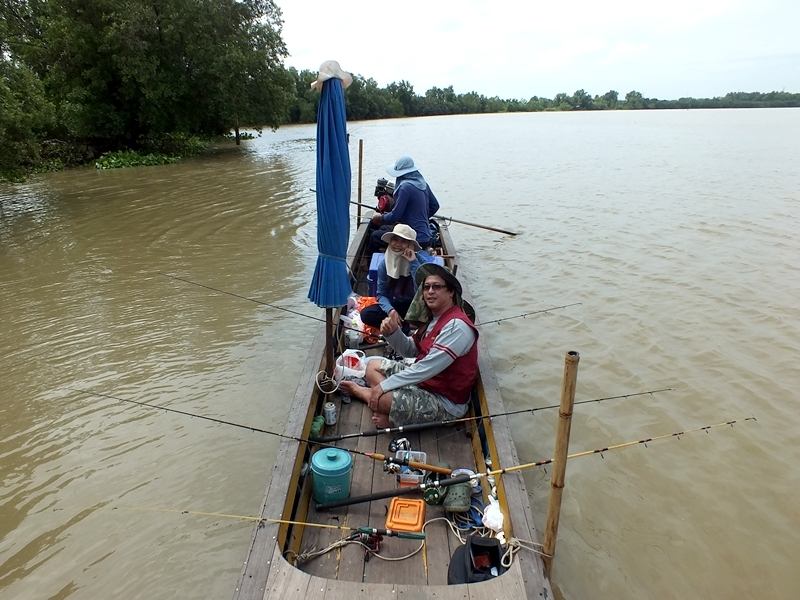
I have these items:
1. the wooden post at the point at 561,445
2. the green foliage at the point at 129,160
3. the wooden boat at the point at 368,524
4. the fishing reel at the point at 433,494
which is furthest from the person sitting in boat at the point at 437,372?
the green foliage at the point at 129,160

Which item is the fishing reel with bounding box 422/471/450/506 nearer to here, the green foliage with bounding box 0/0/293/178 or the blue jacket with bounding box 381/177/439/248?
the blue jacket with bounding box 381/177/439/248

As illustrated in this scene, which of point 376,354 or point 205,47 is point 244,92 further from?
point 376,354

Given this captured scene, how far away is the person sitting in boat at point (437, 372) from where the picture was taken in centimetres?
408

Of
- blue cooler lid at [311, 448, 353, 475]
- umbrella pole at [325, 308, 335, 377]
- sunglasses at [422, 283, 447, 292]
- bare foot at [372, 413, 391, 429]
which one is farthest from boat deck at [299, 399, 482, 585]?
sunglasses at [422, 283, 447, 292]

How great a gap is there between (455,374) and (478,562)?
1534 millimetres

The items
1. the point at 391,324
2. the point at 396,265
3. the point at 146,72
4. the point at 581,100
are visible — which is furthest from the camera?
the point at 581,100

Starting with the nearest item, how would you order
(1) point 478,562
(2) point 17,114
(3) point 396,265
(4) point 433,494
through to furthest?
(1) point 478,562 < (4) point 433,494 < (3) point 396,265 < (2) point 17,114

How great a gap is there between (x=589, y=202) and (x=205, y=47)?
20054 mm

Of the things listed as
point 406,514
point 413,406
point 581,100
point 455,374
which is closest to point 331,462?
point 406,514

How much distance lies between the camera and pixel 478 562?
9.86 feet

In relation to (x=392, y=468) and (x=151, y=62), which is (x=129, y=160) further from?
(x=392, y=468)

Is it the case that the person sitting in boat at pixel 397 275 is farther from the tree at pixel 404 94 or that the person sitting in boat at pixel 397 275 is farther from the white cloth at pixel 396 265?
the tree at pixel 404 94

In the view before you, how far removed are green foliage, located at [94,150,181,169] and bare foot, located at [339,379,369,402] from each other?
2337cm

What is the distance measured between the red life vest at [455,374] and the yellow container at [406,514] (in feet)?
3.09
